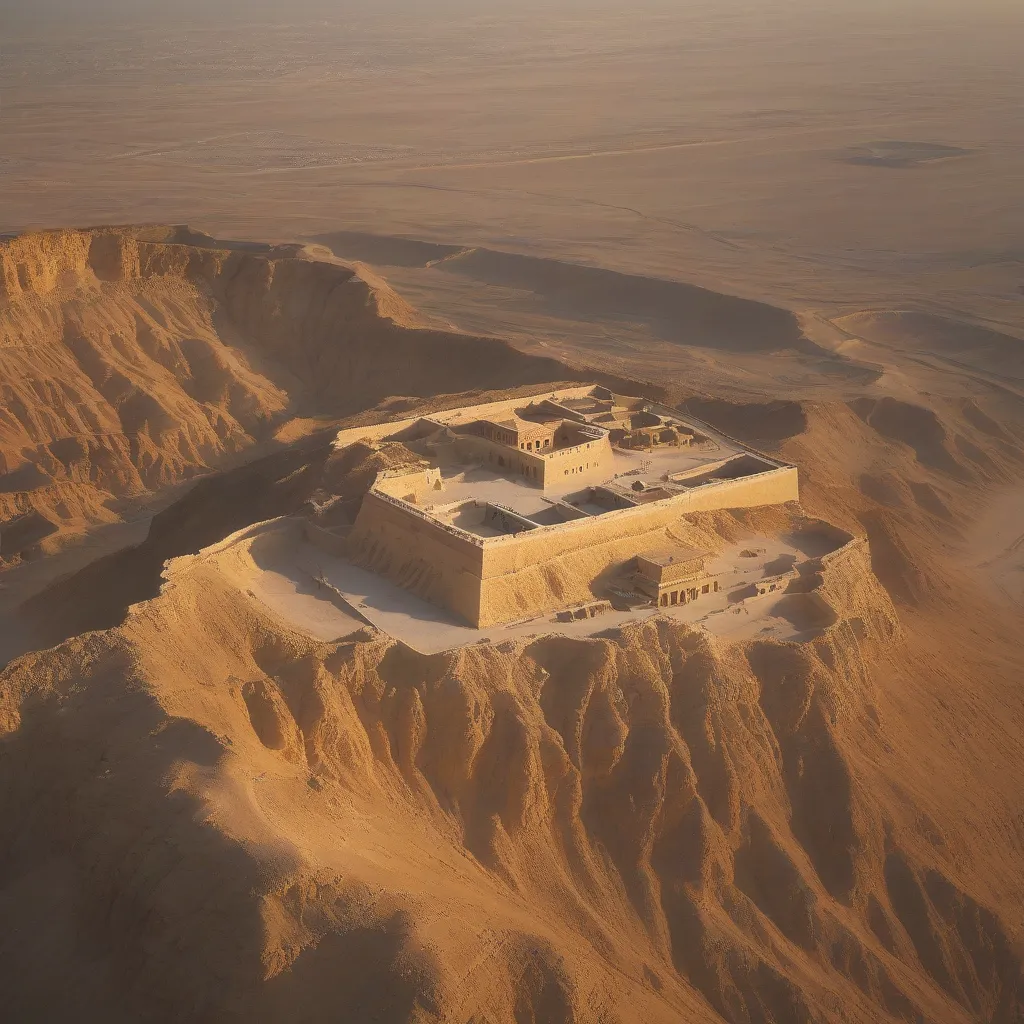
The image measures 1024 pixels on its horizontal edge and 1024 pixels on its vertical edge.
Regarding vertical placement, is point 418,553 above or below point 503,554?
below

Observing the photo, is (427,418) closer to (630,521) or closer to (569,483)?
(569,483)

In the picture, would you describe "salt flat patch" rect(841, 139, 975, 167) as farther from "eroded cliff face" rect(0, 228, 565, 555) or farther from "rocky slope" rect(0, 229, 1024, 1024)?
"rocky slope" rect(0, 229, 1024, 1024)

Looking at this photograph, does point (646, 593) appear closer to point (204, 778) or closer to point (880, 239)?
point (204, 778)

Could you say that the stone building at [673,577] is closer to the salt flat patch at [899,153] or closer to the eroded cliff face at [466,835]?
the eroded cliff face at [466,835]

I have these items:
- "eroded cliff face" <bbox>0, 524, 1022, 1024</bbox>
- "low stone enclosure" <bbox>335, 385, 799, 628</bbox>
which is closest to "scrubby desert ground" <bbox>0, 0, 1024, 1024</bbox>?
"eroded cliff face" <bbox>0, 524, 1022, 1024</bbox>

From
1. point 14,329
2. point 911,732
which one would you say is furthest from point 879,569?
point 14,329

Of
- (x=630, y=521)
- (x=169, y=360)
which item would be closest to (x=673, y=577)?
(x=630, y=521)
